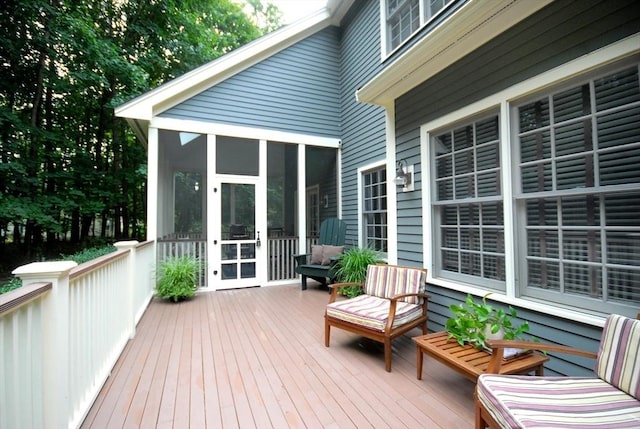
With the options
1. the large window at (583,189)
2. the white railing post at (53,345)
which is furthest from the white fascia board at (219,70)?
the large window at (583,189)

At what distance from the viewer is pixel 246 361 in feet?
8.58

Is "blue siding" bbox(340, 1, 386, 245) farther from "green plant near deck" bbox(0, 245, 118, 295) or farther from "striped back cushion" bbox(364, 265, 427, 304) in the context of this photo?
"green plant near deck" bbox(0, 245, 118, 295)

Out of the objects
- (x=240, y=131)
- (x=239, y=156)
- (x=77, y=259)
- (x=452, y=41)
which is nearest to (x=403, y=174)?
(x=452, y=41)

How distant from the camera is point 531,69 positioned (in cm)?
221

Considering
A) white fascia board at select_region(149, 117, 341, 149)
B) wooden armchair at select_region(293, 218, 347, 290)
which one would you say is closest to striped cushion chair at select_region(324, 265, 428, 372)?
wooden armchair at select_region(293, 218, 347, 290)

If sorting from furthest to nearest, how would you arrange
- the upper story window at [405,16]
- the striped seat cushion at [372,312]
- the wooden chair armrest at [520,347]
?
the upper story window at [405,16], the striped seat cushion at [372,312], the wooden chair armrest at [520,347]

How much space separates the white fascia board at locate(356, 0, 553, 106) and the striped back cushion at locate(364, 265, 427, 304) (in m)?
2.11

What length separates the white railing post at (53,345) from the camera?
1.36 m

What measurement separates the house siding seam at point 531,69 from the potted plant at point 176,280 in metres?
3.47

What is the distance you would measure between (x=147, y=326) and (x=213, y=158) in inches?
117

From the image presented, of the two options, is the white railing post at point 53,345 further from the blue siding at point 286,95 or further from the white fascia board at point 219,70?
the blue siding at point 286,95

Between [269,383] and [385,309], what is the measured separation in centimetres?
124

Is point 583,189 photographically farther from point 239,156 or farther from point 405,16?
point 239,156

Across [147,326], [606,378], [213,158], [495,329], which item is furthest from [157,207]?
[606,378]
